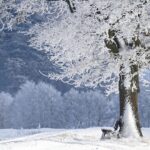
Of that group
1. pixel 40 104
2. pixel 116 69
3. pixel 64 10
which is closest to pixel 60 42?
pixel 64 10

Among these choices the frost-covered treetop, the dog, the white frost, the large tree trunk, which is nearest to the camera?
the frost-covered treetop

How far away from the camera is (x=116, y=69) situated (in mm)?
20078

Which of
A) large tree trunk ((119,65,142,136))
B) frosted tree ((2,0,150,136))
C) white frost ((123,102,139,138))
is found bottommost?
white frost ((123,102,139,138))

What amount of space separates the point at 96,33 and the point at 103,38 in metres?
0.41

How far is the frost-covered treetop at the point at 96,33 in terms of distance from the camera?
19109mm

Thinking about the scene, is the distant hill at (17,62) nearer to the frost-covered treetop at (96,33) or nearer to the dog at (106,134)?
the frost-covered treetop at (96,33)

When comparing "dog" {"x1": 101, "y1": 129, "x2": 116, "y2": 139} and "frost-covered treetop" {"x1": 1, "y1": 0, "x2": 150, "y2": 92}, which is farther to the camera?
"dog" {"x1": 101, "y1": 129, "x2": 116, "y2": 139}

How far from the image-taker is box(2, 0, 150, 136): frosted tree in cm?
1914

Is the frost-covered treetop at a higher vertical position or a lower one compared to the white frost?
higher

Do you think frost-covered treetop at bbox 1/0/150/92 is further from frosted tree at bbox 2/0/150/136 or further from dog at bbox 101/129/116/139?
dog at bbox 101/129/116/139

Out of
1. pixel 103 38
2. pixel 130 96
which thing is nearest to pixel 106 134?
pixel 130 96

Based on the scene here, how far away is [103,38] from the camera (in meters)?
19.9

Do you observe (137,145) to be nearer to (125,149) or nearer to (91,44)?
(125,149)

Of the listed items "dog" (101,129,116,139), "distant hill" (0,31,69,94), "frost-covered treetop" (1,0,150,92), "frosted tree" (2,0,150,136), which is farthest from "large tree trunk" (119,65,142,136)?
"distant hill" (0,31,69,94)
